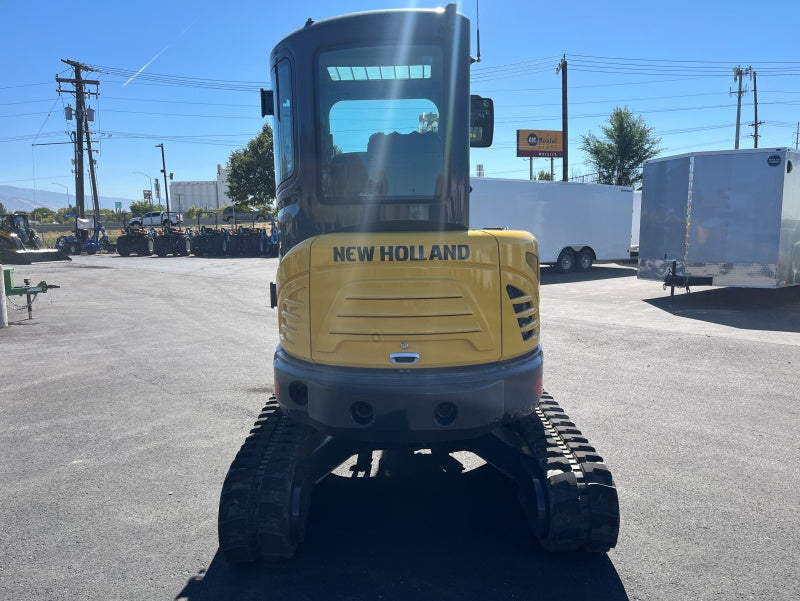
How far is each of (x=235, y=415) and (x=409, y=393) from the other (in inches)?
140

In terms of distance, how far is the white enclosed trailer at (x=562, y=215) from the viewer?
19516 mm

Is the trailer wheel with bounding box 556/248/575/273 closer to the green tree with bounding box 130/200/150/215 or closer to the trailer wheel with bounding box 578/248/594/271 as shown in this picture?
the trailer wheel with bounding box 578/248/594/271

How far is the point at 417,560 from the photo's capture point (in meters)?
3.42

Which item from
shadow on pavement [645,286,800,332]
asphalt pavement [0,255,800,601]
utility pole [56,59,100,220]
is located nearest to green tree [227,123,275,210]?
utility pole [56,59,100,220]

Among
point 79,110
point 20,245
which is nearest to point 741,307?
point 20,245

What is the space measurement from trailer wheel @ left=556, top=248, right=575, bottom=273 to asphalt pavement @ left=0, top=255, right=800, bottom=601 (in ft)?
39.6

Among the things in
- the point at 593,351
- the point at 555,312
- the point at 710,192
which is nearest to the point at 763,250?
the point at 710,192

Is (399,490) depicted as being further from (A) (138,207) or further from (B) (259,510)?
(A) (138,207)

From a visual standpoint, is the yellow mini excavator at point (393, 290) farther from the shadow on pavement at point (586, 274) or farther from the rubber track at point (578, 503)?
the shadow on pavement at point (586, 274)

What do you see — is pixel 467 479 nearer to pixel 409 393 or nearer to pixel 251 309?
pixel 409 393

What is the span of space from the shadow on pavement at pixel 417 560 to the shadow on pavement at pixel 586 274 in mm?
15175

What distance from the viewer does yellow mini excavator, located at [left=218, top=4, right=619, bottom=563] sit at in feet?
10.1

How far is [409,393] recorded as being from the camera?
300 centimetres

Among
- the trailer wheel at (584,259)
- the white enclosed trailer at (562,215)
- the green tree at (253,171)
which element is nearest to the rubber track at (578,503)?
the white enclosed trailer at (562,215)
